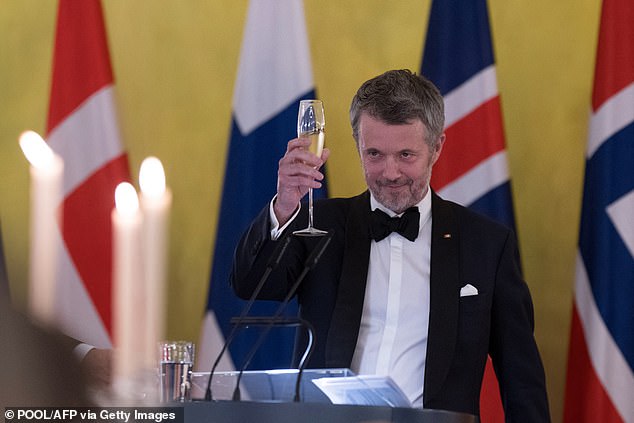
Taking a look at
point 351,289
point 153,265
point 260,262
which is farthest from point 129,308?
point 351,289

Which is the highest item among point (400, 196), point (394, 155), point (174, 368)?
point (394, 155)

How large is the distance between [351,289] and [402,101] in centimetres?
59

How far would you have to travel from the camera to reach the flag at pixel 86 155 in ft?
13.4

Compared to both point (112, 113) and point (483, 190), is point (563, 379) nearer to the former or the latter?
point (483, 190)

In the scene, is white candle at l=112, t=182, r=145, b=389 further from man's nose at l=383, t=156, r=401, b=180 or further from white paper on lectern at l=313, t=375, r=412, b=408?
man's nose at l=383, t=156, r=401, b=180

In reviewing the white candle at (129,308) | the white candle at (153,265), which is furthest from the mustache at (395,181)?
the white candle at (129,308)

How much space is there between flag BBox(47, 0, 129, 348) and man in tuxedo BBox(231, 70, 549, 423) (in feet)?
4.37

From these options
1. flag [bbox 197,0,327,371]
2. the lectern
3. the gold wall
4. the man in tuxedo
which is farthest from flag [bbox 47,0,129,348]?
the lectern

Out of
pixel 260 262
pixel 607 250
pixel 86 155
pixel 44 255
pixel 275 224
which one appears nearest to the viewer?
pixel 44 255

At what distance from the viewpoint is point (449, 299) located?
2893 millimetres

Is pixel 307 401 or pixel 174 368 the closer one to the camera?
pixel 307 401

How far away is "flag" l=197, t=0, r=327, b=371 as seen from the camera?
13.4 feet

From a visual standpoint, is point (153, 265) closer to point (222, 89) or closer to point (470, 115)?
point (470, 115)

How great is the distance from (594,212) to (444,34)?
949 mm
